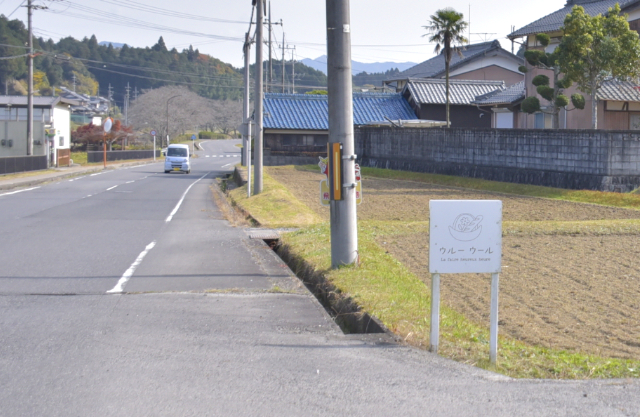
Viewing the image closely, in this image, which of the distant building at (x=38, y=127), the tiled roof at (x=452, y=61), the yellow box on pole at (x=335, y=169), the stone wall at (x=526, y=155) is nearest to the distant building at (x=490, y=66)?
the tiled roof at (x=452, y=61)

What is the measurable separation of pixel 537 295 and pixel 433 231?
3.43 m

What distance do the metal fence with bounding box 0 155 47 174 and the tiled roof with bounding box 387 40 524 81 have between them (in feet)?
97.6

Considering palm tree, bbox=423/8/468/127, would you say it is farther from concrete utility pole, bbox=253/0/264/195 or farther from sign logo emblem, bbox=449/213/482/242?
sign logo emblem, bbox=449/213/482/242

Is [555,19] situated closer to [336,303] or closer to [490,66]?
[490,66]

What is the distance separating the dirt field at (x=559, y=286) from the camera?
255 inches

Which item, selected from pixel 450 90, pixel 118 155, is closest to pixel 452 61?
pixel 450 90

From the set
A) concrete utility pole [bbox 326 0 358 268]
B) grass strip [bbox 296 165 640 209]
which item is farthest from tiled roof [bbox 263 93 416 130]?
concrete utility pole [bbox 326 0 358 268]

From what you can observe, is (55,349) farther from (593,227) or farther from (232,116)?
(232,116)

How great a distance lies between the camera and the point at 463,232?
5.32m

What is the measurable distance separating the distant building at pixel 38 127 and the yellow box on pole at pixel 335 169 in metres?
38.7

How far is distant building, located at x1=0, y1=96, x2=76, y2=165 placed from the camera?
4397 cm

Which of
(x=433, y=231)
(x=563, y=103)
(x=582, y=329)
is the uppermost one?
(x=563, y=103)

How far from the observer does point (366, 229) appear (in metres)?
13.6

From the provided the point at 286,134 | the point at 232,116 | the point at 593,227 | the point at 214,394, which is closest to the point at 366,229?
the point at 593,227
